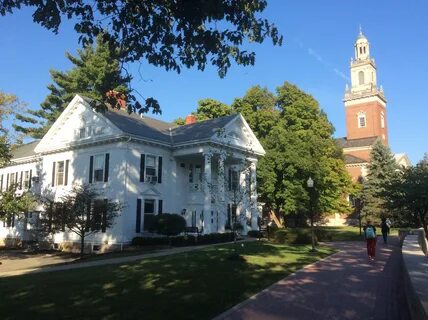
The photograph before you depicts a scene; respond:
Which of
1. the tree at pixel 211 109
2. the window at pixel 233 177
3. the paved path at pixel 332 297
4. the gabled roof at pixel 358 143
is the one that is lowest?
the paved path at pixel 332 297

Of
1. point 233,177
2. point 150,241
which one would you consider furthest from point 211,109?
point 150,241

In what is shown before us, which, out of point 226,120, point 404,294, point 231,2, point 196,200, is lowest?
point 404,294

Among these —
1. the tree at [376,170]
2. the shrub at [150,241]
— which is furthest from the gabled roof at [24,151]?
the tree at [376,170]

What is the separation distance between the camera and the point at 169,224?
27781 millimetres

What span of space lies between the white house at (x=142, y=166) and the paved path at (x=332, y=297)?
39.5 feet

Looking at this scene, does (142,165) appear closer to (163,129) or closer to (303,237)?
(163,129)

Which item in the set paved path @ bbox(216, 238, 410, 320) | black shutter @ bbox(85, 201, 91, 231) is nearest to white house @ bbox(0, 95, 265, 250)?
black shutter @ bbox(85, 201, 91, 231)

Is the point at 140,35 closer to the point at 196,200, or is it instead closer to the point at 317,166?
the point at 196,200

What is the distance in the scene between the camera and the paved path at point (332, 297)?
930 centimetres

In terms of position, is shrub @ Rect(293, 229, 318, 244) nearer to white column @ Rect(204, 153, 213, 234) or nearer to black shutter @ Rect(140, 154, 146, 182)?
white column @ Rect(204, 153, 213, 234)

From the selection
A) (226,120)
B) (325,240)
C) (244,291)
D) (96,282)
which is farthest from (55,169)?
(244,291)

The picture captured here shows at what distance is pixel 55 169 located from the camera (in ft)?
113

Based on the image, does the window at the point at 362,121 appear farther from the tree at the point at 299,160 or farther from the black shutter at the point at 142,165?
the black shutter at the point at 142,165

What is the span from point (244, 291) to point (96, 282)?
4.43m
